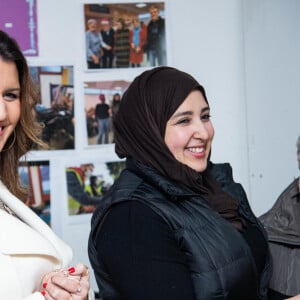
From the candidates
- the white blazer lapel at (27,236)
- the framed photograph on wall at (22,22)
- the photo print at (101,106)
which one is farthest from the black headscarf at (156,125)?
the framed photograph on wall at (22,22)

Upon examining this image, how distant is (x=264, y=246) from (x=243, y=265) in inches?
7.7

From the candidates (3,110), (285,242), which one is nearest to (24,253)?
(3,110)

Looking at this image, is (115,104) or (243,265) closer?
(243,265)

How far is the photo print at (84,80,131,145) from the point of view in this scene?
1804 millimetres

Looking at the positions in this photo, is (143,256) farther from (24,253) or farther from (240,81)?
(240,81)

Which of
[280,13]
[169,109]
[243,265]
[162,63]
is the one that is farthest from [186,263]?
[280,13]

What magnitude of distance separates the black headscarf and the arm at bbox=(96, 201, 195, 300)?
0.17 meters

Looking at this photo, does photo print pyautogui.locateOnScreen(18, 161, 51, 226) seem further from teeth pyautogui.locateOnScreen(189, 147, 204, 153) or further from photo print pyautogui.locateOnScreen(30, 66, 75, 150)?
teeth pyautogui.locateOnScreen(189, 147, 204, 153)

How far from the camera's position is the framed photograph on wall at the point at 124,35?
5.88 feet

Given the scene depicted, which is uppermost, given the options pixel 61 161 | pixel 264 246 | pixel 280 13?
pixel 280 13

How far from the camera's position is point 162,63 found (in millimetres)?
1854

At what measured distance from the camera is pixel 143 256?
3.38ft

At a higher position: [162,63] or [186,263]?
[162,63]

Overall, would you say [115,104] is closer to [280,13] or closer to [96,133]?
[96,133]
